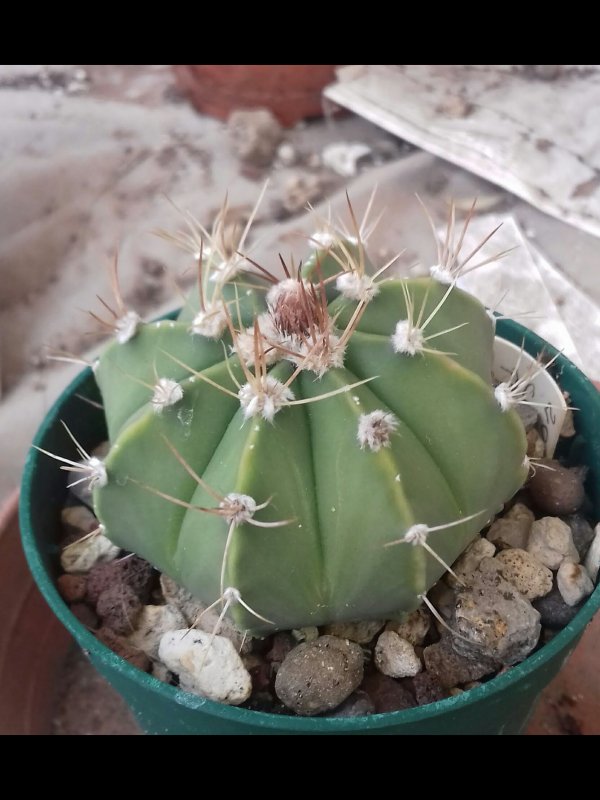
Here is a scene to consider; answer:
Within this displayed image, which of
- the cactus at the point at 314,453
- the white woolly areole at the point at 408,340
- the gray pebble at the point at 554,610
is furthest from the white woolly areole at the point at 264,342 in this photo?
the gray pebble at the point at 554,610

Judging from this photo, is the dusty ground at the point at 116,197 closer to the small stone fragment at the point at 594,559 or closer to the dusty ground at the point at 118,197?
the dusty ground at the point at 118,197

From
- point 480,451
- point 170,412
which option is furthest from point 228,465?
point 480,451

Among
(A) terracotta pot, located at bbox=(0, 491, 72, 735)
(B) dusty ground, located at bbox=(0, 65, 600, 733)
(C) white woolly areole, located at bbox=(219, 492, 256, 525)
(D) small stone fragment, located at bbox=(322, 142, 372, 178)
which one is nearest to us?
(C) white woolly areole, located at bbox=(219, 492, 256, 525)

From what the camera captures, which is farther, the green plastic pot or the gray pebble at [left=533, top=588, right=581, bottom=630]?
the gray pebble at [left=533, top=588, right=581, bottom=630]

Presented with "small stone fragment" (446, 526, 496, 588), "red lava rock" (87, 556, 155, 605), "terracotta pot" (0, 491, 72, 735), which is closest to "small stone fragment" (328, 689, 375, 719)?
"small stone fragment" (446, 526, 496, 588)

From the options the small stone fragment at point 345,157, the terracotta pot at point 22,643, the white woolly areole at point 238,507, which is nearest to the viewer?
the white woolly areole at point 238,507

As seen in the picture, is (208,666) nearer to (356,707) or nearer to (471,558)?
(356,707)

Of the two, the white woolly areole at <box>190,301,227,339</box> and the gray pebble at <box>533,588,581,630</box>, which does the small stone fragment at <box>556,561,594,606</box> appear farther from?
the white woolly areole at <box>190,301,227,339</box>

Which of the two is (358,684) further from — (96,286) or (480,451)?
(96,286)
